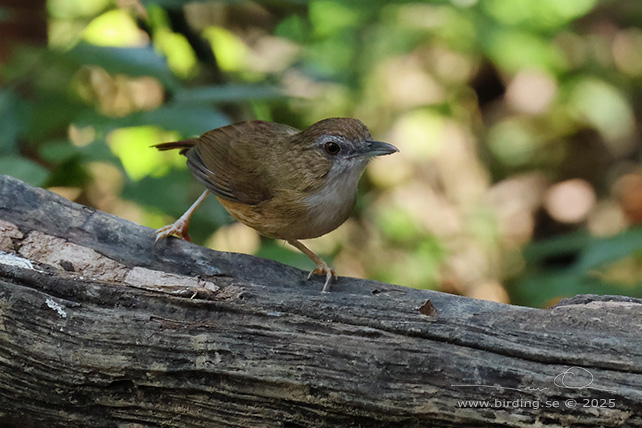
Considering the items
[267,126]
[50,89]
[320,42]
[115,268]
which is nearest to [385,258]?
[320,42]

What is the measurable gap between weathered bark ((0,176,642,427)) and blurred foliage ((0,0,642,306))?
104 centimetres

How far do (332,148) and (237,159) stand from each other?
0.55 metres

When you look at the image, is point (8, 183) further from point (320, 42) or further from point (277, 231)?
point (320, 42)

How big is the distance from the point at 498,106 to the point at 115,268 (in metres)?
5.68

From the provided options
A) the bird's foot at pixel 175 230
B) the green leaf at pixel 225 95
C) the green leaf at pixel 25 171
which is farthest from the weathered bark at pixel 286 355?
the green leaf at pixel 225 95

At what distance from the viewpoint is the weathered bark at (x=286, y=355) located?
228 centimetres

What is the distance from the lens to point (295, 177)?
11.4ft

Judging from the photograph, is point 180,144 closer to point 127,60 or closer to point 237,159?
point 237,159

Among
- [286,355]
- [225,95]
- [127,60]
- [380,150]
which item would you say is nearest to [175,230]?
[225,95]

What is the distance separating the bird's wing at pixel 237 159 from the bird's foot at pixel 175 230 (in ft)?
0.78

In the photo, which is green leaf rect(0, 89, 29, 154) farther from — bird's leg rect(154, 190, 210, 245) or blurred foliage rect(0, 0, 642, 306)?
bird's leg rect(154, 190, 210, 245)

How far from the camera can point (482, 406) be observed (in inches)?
88.4

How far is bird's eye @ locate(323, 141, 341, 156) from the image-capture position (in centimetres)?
346

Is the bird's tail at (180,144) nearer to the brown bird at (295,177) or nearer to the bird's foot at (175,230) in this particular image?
the brown bird at (295,177)
